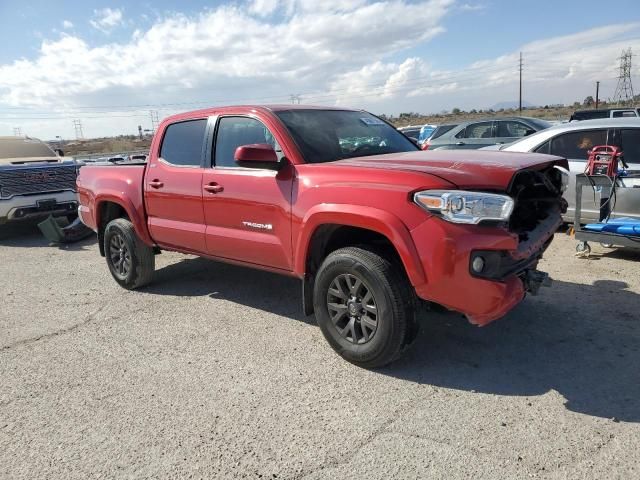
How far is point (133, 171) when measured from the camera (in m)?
5.67

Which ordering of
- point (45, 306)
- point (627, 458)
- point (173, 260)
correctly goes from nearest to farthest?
point (627, 458) → point (45, 306) → point (173, 260)

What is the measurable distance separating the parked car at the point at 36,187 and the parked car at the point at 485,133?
791cm

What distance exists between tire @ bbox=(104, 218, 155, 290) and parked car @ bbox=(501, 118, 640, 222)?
4595mm

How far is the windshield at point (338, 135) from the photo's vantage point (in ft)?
13.7

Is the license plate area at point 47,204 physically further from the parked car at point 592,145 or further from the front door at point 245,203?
the parked car at point 592,145

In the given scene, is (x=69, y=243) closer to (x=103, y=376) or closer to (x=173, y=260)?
(x=173, y=260)

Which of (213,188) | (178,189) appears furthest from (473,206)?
(178,189)

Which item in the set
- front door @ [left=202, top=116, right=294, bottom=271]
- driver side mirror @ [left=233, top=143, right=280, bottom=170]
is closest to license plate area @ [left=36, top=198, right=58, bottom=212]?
front door @ [left=202, top=116, right=294, bottom=271]

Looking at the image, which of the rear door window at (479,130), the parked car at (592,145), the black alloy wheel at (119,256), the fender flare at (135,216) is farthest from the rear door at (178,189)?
the rear door window at (479,130)

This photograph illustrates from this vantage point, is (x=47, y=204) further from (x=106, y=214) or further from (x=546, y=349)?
(x=546, y=349)

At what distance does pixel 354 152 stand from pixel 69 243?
686 centimetres

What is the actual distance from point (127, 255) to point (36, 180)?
203 inches

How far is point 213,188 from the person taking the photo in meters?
4.58

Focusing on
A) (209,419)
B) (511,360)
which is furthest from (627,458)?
(209,419)
